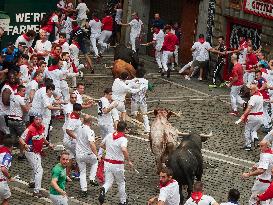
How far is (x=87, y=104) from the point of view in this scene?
22.5m

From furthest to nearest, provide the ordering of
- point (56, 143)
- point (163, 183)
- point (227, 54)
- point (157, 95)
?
point (227, 54)
point (157, 95)
point (56, 143)
point (163, 183)

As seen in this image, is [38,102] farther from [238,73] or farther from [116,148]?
[238,73]

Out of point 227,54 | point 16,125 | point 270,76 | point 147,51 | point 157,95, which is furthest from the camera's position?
point 147,51

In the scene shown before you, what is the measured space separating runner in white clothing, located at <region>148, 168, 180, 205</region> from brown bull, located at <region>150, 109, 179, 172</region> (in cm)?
358

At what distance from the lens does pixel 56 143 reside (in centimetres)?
2305

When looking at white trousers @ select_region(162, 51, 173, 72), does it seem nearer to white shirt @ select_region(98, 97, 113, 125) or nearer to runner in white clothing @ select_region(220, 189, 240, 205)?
white shirt @ select_region(98, 97, 113, 125)

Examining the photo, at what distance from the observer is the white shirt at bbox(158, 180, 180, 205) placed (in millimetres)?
15734

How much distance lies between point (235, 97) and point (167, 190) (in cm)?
1200

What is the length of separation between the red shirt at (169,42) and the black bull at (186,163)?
42.2ft

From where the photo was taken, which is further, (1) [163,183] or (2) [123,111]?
(2) [123,111]

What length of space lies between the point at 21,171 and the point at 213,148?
607cm

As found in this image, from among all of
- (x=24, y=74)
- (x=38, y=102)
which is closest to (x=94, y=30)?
(x=24, y=74)

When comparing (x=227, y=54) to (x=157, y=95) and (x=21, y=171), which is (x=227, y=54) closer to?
(x=157, y=95)

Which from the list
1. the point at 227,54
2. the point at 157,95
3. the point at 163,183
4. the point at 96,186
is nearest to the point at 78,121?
the point at 96,186
